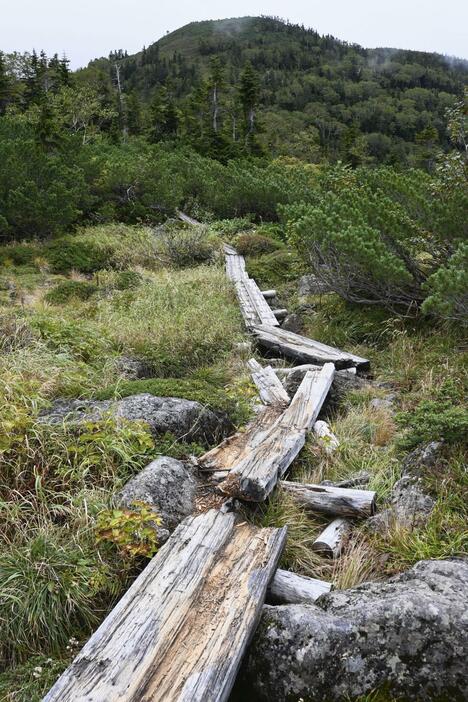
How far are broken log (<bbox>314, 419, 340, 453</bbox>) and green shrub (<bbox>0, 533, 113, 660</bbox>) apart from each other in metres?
2.42

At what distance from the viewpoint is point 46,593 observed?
2748 millimetres

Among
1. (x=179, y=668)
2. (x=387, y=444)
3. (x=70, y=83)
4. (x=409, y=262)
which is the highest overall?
(x=70, y=83)

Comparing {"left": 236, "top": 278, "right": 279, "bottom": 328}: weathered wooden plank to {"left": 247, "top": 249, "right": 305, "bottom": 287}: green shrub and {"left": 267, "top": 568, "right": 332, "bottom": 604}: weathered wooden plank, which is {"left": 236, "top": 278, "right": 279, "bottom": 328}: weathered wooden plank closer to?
{"left": 247, "top": 249, "right": 305, "bottom": 287}: green shrub

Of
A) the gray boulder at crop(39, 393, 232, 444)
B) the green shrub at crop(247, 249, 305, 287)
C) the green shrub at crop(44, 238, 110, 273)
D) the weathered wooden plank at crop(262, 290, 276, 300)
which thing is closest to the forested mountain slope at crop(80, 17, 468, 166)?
the green shrub at crop(44, 238, 110, 273)

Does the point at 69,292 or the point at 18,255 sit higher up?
the point at 18,255

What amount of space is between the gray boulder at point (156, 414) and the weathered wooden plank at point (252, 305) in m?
3.95

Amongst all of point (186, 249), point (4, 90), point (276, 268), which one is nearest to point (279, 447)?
point (276, 268)

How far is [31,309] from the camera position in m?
8.21

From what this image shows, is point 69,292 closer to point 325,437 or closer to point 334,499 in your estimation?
point 325,437

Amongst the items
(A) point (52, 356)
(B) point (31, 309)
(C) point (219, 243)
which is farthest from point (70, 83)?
(A) point (52, 356)

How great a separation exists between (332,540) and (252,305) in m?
6.63

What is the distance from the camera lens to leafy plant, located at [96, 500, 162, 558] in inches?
120

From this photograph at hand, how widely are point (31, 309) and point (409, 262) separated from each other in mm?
5890

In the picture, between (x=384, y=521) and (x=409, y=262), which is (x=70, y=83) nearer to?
(x=409, y=262)
